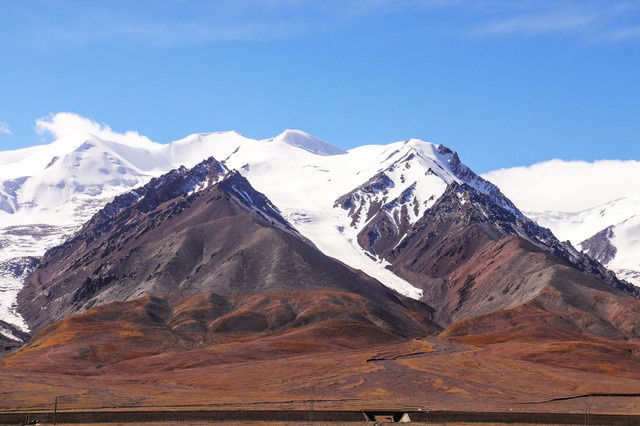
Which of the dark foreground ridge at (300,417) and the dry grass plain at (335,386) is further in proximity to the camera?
the dry grass plain at (335,386)

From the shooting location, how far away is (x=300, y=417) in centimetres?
11394

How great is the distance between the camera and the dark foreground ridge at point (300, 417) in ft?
364

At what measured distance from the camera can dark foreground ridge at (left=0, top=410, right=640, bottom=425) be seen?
111 metres

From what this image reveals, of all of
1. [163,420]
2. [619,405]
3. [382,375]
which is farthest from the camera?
[382,375]

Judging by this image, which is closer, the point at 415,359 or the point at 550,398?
the point at 550,398

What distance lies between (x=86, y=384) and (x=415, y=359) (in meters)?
71.0

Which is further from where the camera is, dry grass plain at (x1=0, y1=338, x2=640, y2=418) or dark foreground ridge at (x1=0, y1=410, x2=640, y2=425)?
dry grass plain at (x1=0, y1=338, x2=640, y2=418)

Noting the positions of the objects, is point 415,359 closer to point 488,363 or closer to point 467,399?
point 488,363

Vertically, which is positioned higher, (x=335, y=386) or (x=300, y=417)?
(x=335, y=386)

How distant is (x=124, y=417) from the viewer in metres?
112

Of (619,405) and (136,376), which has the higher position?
(136,376)

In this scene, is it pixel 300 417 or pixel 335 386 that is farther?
pixel 335 386

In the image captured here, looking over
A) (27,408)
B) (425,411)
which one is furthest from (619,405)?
(27,408)

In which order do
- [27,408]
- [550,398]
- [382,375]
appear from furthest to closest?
[382,375] < [550,398] < [27,408]
